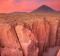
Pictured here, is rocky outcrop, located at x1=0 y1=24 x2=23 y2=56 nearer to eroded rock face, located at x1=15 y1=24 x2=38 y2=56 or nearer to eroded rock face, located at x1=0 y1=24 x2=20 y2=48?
eroded rock face, located at x1=0 y1=24 x2=20 y2=48

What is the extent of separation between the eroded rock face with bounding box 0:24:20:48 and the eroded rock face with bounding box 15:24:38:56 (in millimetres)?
503

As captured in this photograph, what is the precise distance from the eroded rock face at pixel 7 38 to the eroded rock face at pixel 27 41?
1.65 ft

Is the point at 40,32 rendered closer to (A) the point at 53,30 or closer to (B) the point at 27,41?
(A) the point at 53,30

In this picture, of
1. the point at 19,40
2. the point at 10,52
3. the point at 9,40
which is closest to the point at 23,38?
the point at 19,40

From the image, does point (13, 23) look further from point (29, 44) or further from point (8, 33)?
point (29, 44)

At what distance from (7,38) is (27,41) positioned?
175 centimetres

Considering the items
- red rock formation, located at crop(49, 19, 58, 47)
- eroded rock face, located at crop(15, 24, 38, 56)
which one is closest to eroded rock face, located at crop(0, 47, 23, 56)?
eroded rock face, located at crop(15, 24, 38, 56)

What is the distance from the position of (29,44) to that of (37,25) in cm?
465

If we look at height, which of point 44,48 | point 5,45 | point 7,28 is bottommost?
point 44,48

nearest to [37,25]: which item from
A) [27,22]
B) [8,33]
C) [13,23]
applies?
[27,22]

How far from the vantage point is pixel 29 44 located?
17.7 meters

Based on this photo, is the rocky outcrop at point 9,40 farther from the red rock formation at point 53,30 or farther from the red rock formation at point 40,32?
the red rock formation at point 53,30

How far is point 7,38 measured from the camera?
18.5 metres

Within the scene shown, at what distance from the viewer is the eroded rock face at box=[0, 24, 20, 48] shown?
722 inches
